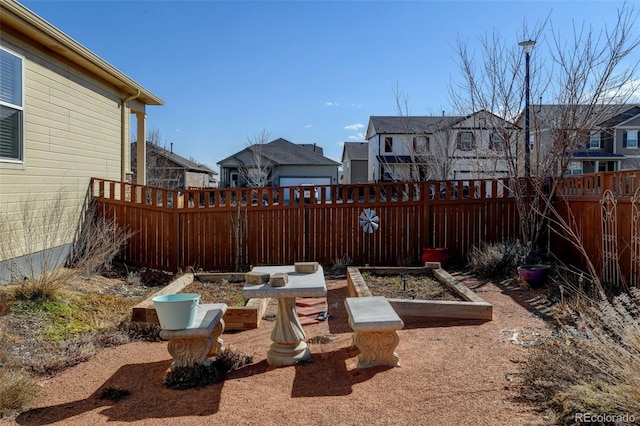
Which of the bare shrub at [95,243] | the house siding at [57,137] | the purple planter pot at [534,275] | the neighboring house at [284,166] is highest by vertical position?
the neighboring house at [284,166]

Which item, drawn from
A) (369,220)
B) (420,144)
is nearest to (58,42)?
(369,220)

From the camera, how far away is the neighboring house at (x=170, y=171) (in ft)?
70.1

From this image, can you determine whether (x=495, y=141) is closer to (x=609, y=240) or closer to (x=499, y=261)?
(x=499, y=261)

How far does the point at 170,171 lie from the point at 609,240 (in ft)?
79.8

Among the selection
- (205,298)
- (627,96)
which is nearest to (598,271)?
(627,96)

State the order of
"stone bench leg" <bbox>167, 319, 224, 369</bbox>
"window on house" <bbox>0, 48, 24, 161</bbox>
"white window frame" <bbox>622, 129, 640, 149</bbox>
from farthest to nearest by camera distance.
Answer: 1. "white window frame" <bbox>622, 129, 640, 149</bbox>
2. "window on house" <bbox>0, 48, 24, 161</bbox>
3. "stone bench leg" <bbox>167, 319, 224, 369</bbox>

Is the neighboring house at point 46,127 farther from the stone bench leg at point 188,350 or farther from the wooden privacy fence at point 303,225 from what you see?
the stone bench leg at point 188,350

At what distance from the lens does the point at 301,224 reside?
8344mm

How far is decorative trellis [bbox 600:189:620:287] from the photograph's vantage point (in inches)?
227

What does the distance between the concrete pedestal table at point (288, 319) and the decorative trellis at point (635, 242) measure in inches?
151

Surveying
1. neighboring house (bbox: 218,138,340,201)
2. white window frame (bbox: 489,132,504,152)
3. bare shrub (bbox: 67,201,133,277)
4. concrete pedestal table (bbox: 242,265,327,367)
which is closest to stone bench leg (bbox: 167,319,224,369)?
concrete pedestal table (bbox: 242,265,327,367)

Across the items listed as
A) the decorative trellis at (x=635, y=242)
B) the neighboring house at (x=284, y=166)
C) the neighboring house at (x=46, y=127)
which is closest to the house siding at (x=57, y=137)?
the neighboring house at (x=46, y=127)

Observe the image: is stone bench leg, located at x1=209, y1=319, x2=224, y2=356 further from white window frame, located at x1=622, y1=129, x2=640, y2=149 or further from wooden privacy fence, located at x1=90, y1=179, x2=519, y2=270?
white window frame, located at x1=622, y1=129, x2=640, y2=149

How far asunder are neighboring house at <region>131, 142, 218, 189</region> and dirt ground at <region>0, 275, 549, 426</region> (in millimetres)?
11220
